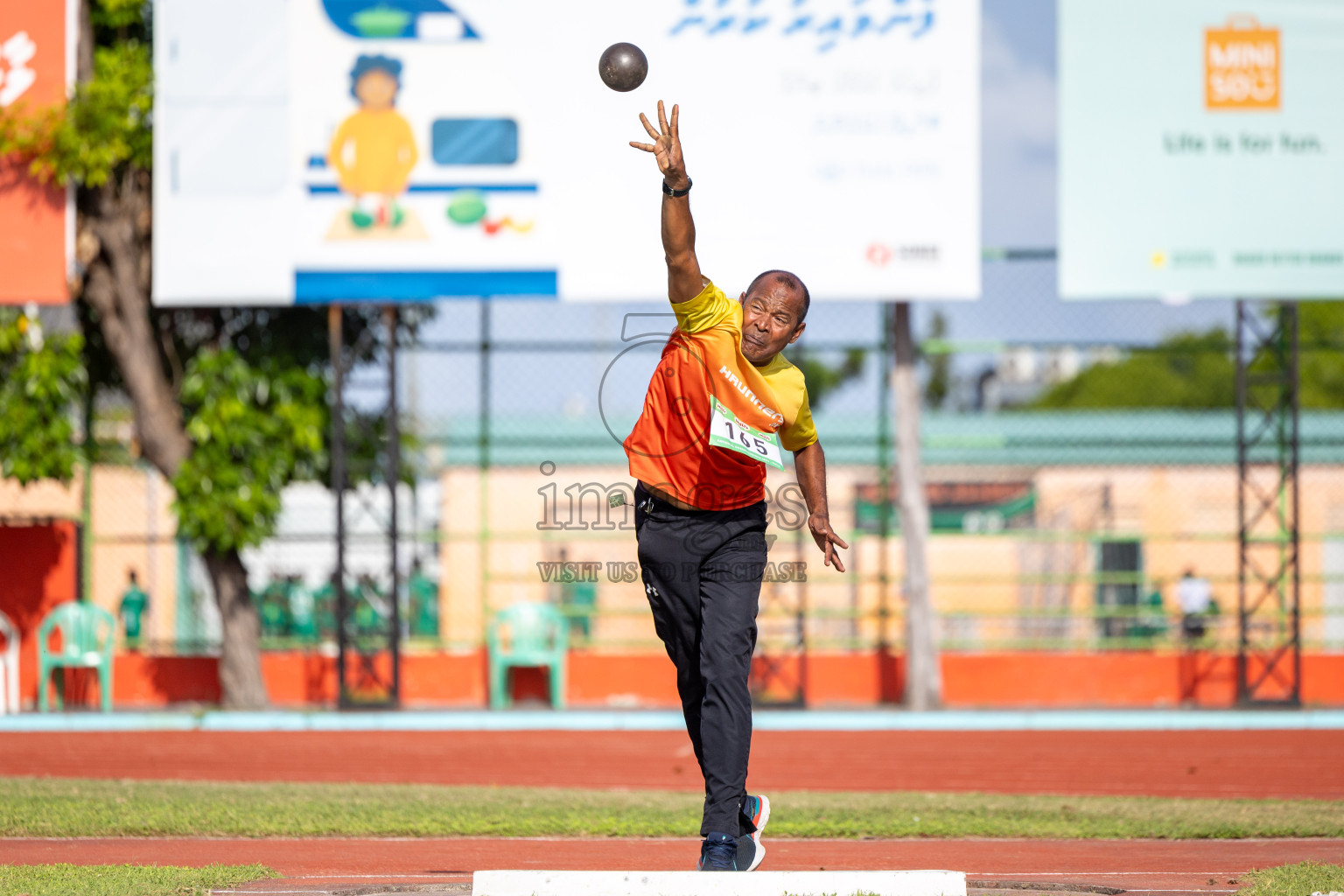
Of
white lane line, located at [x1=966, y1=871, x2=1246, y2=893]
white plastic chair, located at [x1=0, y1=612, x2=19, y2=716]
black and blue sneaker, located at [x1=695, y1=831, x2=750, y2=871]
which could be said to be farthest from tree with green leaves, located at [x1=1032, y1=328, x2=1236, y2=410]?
black and blue sneaker, located at [x1=695, y1=831, x2=750, y2=871]

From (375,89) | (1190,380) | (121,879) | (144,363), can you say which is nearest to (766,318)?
(121,879)

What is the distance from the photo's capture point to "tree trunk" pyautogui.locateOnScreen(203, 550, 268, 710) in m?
14.4

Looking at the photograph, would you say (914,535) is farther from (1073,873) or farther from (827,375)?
(827,375)

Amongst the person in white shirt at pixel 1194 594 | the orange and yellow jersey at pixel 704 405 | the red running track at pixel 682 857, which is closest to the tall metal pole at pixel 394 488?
the red running track at pixel 682 857

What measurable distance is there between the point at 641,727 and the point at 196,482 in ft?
16.0

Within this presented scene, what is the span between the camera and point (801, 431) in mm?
4887

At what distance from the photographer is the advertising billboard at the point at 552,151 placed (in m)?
13.7

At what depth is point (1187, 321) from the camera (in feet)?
63.1

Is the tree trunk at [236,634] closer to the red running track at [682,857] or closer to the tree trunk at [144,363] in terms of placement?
the tree trunk at [144,363]

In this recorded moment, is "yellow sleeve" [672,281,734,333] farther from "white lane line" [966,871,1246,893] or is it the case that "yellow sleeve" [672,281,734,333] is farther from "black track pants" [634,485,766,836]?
"white lane line" [966,871,1246,893]

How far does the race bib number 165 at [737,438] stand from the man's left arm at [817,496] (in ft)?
0.85

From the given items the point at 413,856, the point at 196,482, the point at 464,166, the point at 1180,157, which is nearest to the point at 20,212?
the point at 196,482

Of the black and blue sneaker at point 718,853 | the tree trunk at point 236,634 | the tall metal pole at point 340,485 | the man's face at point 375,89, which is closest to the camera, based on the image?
the black and blue sneaker at point 718,853

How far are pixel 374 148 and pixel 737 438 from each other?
1021 cm
